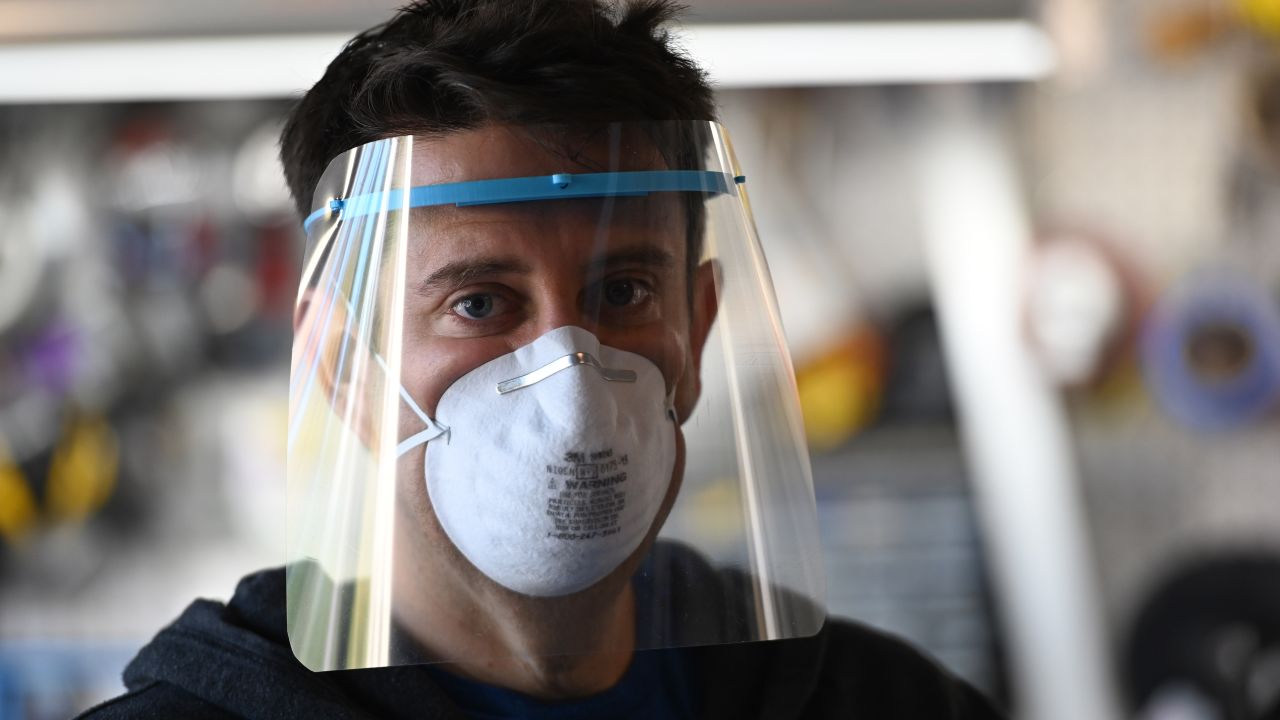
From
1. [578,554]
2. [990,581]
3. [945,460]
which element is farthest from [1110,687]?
[578,554]

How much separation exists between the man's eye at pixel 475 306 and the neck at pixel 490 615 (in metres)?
0.20

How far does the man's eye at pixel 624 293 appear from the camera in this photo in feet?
3.49

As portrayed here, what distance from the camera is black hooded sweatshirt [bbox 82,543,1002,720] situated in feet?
3.38

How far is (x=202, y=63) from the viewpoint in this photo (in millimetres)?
2314

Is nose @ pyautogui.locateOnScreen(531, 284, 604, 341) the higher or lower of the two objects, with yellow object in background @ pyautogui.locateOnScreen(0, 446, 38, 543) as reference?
higher

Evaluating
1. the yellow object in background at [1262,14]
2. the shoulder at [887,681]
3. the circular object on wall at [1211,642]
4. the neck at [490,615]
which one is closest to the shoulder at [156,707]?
the neck at [490,615]

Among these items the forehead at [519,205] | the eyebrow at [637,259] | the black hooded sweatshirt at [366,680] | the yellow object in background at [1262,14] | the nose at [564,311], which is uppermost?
the yellow object in background at [1262,14]

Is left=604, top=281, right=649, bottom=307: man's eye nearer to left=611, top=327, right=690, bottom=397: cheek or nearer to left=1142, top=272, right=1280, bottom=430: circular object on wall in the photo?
left=611, top=327, right=690, bottom=397: cheek

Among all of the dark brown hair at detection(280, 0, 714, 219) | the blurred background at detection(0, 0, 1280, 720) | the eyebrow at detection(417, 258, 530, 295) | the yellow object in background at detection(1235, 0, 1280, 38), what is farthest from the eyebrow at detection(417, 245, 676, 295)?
the yellow object in background at detection(1235, 0, 1280, 38)

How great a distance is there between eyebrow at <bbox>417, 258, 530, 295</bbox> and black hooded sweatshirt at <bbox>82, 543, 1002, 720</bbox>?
306 millimetres

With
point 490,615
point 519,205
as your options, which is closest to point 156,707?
point 490,615

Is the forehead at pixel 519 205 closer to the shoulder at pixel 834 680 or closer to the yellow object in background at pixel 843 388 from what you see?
the shoulder at pixel 834 680

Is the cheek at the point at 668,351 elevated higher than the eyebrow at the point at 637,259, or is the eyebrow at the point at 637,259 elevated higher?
the eyebrow at the point at 637,259

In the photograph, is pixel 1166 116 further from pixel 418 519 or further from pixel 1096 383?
pixel 418 519
